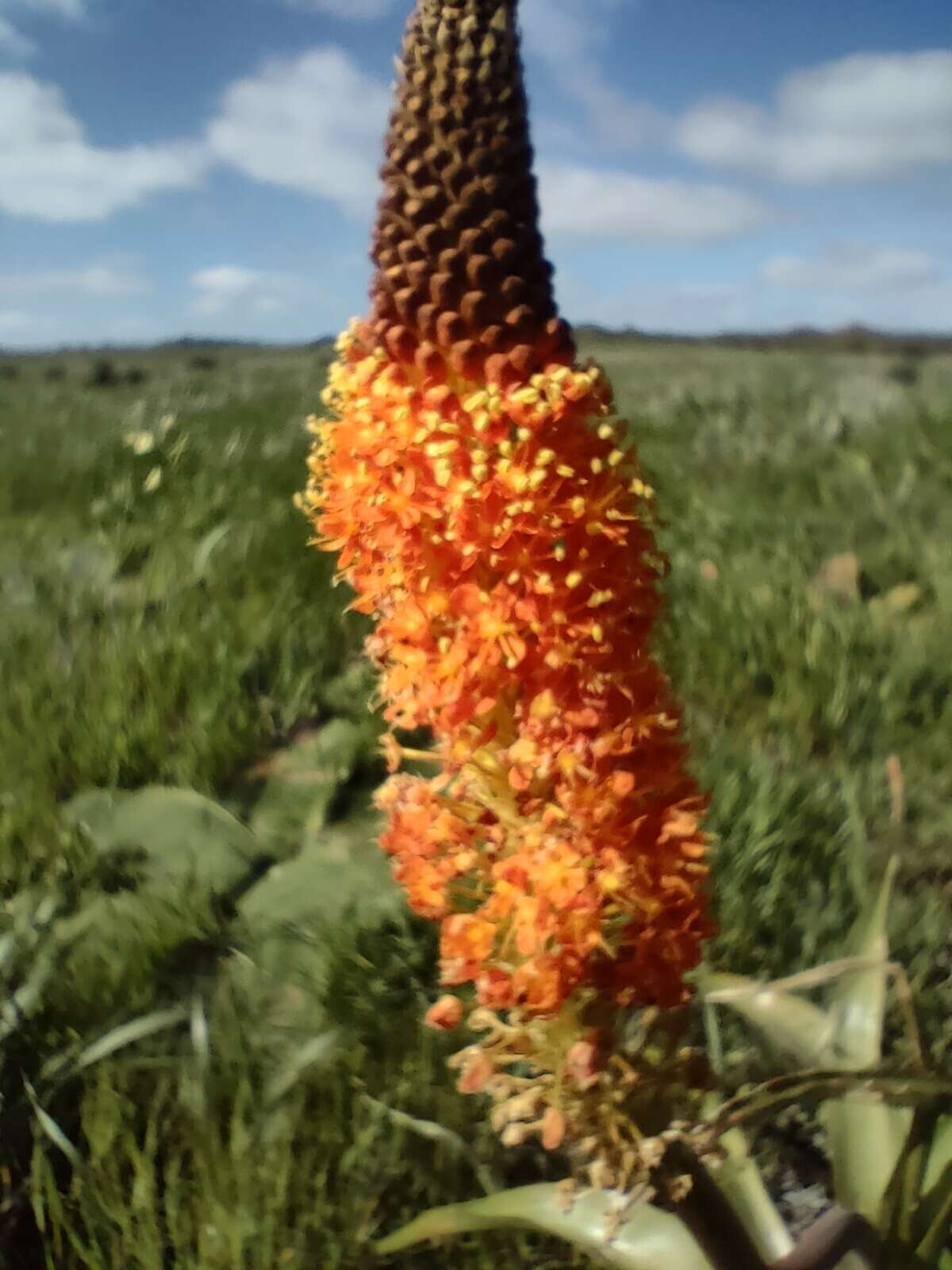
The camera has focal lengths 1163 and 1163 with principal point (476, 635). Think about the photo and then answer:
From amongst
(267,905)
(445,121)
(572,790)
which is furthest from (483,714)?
(267,905)

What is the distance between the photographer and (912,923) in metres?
3.13

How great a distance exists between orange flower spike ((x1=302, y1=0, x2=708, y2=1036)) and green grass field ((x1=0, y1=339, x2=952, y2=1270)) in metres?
0.89

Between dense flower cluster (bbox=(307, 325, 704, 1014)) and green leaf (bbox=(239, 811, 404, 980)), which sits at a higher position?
dense flower cluster (bbox=(307, 325, 704, 1014))

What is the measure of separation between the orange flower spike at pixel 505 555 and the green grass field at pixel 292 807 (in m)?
0.89

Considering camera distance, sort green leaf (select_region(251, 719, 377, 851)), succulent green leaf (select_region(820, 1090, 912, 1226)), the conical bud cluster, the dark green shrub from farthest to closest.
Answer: the dark green shrub, green leaf (select_region(251, 719, 377, 851)), succulent green leaf (select_region(820, 1090, 912, 1226)), the conical bud cluster

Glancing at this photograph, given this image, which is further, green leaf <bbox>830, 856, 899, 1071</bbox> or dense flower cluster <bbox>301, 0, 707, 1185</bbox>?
green leaf <bbox>830, 856, 899, 1071</bbox>

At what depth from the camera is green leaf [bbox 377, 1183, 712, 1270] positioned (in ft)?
6.91

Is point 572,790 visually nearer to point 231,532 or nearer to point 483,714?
point 483,714

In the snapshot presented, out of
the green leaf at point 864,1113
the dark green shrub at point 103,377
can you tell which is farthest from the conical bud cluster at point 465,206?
the dark green shrub at point 103,377

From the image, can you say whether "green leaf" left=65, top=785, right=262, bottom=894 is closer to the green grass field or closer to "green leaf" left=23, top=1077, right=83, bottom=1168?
the green grass field

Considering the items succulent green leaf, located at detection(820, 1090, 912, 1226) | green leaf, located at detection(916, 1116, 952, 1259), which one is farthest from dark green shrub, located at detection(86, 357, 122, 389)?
green leaf, located at detection(916, 1116, 952, 1259)

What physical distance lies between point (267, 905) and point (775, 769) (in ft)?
5.34

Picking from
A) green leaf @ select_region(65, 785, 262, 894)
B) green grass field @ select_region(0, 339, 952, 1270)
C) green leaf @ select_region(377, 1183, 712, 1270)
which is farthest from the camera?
green leaf @ select_region(65, 785, 262, 894)

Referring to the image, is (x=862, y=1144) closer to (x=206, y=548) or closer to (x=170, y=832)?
(x=170, y=832)
